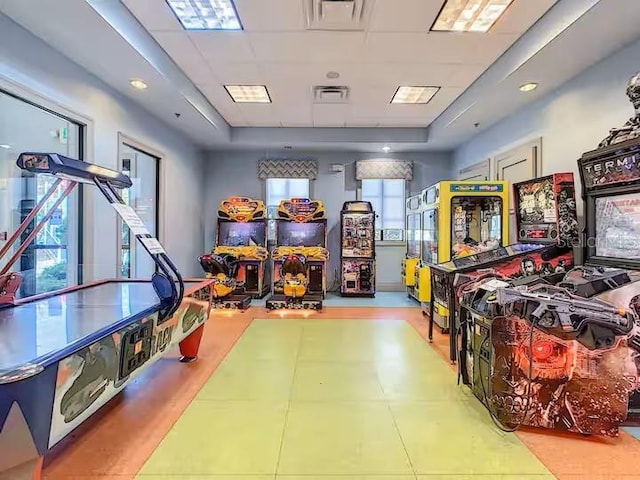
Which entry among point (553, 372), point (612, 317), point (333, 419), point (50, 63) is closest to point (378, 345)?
point (333, 419)

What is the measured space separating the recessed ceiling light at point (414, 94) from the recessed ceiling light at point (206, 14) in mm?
2488

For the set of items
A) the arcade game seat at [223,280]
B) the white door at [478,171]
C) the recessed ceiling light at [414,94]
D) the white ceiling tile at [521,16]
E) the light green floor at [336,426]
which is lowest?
the light green floor at [336,426]

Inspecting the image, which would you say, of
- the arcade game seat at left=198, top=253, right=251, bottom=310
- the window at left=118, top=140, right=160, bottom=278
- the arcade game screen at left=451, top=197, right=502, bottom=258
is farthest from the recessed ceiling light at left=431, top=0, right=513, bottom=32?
the arcade game seat at left=198, top=253, right=251, bottom=310

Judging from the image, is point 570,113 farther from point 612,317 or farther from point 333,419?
point 333,419

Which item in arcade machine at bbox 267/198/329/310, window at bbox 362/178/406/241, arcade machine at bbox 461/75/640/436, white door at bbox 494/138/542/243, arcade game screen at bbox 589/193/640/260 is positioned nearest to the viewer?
arcade machine at bbox 461/75/640/436

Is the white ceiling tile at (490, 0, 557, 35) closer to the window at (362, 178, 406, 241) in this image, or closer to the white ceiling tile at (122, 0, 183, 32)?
the white ceiling tile at (122, 0, 183, 32)

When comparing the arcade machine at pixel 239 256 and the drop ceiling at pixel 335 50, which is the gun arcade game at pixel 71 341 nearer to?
the drop ceiling at pixel 335 50

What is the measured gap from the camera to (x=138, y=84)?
440 cm

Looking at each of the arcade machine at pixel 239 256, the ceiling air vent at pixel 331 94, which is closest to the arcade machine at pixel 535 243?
the ceiling air vent at pixel 331 94

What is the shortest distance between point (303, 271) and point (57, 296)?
12.8 ft

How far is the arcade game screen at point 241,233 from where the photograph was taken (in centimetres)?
750

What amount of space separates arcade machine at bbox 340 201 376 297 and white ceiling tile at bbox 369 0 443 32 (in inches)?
160

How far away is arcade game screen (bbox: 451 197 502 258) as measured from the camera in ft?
16.6

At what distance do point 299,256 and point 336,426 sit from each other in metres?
4.13
